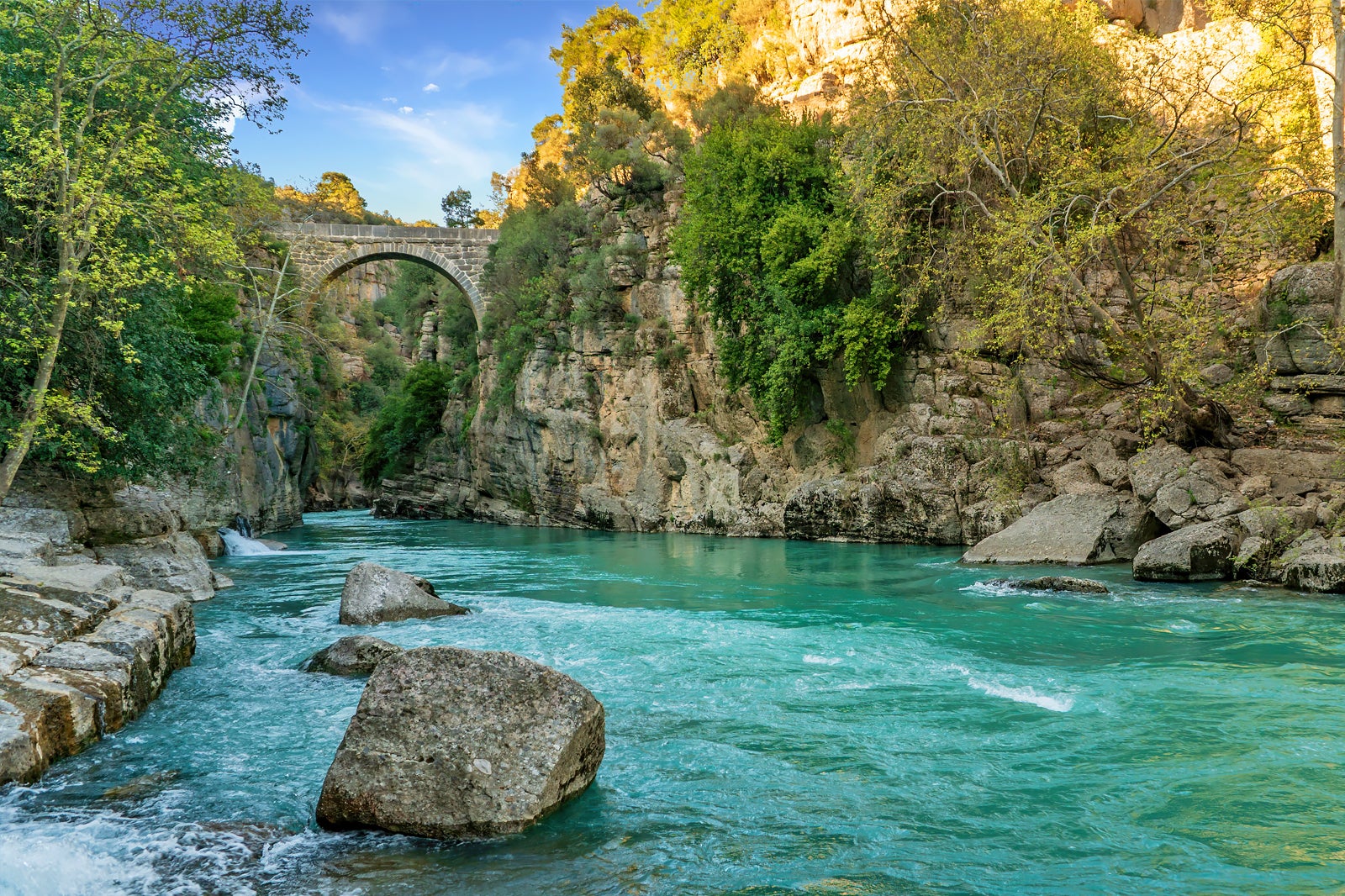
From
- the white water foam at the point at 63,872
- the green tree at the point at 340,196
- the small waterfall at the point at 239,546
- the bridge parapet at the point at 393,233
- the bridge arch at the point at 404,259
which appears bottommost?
the white water foam at the point at 63,872

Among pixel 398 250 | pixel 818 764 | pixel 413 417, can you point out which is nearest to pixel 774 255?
pixel 818 764

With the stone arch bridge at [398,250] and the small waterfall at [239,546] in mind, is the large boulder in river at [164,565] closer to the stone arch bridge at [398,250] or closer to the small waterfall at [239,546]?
the small waterfall at [239,546]

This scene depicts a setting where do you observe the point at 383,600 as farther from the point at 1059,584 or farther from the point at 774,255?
the point at 774,255

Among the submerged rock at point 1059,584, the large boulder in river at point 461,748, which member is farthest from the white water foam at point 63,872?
the submerged rock at point 1059,584

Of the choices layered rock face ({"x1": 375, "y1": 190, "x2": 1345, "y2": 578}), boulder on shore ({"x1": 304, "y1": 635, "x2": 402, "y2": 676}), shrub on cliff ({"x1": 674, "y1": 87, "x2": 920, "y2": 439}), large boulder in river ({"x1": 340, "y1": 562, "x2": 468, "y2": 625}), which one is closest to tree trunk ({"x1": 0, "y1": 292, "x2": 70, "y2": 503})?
large boulder in river ({"x1": 340, "y1": 562, "x2": 468, "y2": 625})

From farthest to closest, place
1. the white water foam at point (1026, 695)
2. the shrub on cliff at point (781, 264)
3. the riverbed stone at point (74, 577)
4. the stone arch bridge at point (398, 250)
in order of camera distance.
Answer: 1. the stone arch bridge at point (398, 250)
2. the shrub on cliff at point (781, 264)
3. the riverbed stone at point (74, 577)
4. the white water foam at point (1026, 695)

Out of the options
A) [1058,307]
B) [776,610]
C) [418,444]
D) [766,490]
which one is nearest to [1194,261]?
[1058,307]

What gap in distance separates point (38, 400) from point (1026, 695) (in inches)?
493

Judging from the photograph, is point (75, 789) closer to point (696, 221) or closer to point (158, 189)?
point (158, 189)

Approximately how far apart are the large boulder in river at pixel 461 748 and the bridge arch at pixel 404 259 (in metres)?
42.4

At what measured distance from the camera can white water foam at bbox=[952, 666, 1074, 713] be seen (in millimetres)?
8217

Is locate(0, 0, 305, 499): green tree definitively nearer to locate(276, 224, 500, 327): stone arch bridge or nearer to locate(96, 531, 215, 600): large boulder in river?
locate(96, 531, 215, 600): large boulder in river

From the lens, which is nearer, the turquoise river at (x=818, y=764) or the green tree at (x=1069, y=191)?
the turquoise river at (x=818, y=764)

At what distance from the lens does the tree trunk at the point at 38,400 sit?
38.5 ft
